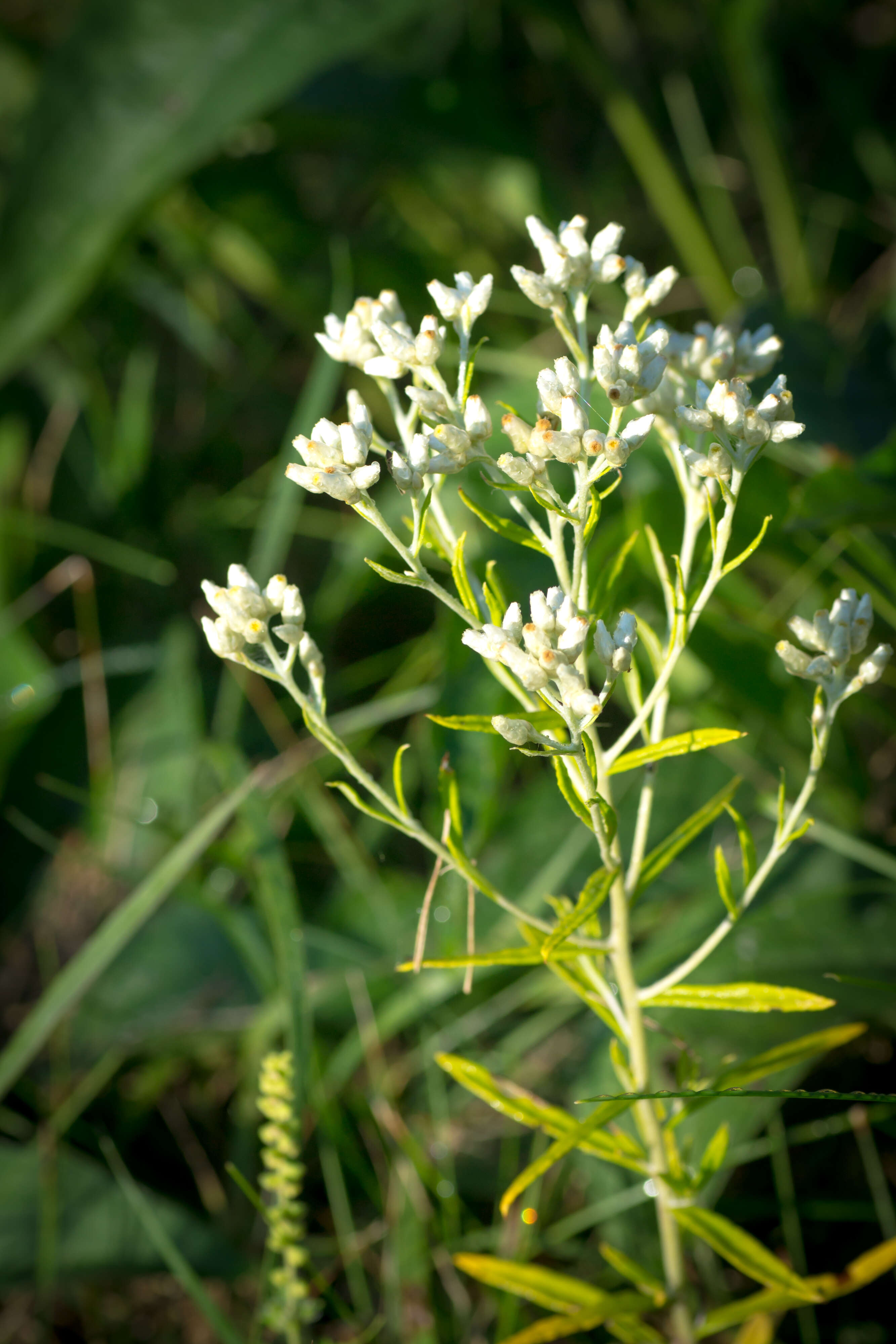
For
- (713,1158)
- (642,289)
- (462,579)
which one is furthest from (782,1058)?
(642,289)

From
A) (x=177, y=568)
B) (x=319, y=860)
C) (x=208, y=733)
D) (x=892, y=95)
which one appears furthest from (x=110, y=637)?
(x=892, y=95)

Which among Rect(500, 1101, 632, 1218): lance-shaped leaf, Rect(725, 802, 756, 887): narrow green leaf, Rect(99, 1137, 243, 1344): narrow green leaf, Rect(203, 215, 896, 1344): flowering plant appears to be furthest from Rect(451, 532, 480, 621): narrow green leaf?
Rect(99, 1137, 243, 1344): narrow green leaf

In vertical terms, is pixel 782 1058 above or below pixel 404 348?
below

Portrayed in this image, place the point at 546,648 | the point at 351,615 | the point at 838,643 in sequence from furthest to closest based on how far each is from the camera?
the point at 351,615
the point at 838,643
the point at 546,648

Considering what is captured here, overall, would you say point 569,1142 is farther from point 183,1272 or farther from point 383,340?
point 383,340

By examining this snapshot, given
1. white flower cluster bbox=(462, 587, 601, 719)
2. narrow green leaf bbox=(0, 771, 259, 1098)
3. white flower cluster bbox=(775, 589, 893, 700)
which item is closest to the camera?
white flower cluster bbox=(462, 587, 601, 719)

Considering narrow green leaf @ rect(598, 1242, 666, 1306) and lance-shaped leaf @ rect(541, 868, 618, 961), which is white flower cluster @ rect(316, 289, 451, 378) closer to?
lance-shaped leaf @ rect(541, 868, 618, 961)
